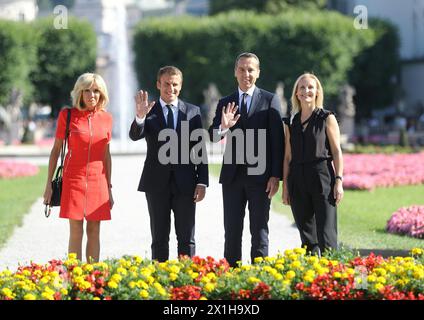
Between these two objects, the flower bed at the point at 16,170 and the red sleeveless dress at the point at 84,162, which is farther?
the flower bed at the point at 16,170

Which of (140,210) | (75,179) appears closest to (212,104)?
(140,210)

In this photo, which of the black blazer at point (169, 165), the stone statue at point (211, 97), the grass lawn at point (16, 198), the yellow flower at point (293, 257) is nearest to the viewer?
the yellow flower at point (293, 257)

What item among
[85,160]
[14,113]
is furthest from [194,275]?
[14,113]

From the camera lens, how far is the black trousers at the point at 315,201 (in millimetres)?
8086

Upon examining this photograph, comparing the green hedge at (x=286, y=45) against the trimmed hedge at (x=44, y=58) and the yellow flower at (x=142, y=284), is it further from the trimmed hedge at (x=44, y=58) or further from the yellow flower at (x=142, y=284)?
the yellow flower at (x=142, y=284)

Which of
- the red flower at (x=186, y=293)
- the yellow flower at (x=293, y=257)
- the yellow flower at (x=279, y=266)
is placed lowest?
the red flower at (x=186, y=293)

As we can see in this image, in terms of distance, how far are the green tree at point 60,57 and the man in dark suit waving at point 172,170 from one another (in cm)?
4295

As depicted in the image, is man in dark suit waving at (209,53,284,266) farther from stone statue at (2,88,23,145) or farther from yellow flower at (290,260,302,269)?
stone statue at (2,88,23,145)

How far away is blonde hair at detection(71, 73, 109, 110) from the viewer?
7.96 m

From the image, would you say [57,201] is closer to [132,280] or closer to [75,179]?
[75,179]

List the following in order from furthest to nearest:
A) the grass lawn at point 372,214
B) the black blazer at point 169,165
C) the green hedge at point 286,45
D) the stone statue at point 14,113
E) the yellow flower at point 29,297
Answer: the green hedge at point 286,45 → the stone statue at point 14,113 → the grass lawn at point 372,214 → the black blazer at point 169,165 → the yellow flower at point 29,297

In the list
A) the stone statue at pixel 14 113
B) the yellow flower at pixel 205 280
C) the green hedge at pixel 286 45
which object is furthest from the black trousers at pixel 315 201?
the green hedge at pixel 286 45

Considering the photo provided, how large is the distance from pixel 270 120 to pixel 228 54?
3931 cm

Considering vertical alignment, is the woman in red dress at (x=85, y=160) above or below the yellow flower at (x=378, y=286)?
above
